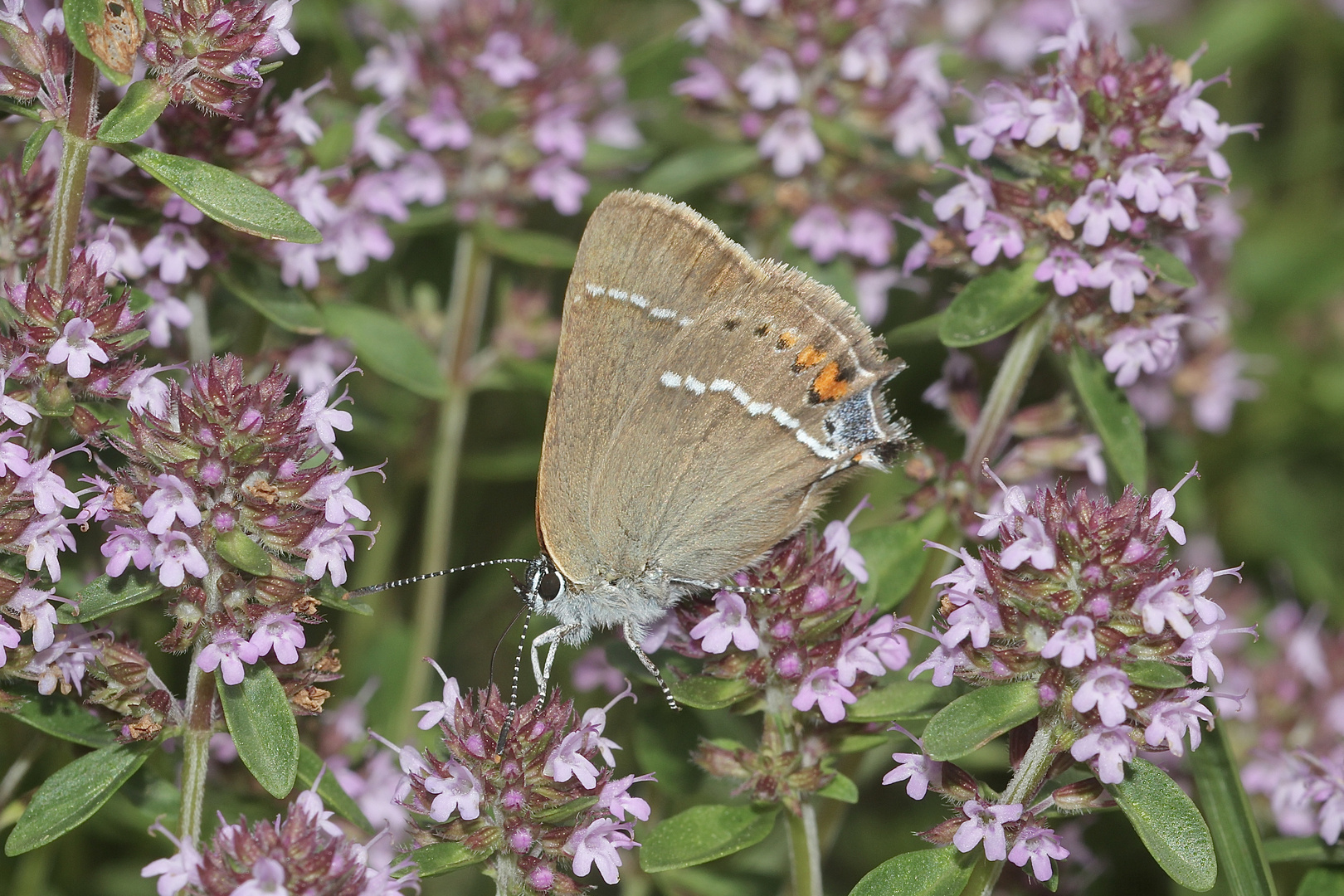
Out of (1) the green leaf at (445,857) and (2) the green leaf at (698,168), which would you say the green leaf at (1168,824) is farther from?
(2) the green leaf at (698,168)

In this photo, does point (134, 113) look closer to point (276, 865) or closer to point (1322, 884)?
point (276, 865)

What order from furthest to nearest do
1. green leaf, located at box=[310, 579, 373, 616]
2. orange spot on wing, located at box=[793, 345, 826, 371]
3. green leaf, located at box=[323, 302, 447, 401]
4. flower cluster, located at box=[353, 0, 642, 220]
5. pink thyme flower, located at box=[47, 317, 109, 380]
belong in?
1. flower cluster, located at box=[353, 0, 642, 220]
2. green leaf, located at box=[323, 302, 447, 401]
3. orange spot on wing, located at box=[793, 345, 826, 371]
4. green leaf, located at box=[310, 579, 373, 616]
5. pink thyme flower, located at box=[47, 317, 109, 380]

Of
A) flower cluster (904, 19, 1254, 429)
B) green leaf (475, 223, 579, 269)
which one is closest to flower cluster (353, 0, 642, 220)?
green leaf (475, 223, 579, 269)

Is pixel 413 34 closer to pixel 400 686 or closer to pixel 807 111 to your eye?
pixel 807 111

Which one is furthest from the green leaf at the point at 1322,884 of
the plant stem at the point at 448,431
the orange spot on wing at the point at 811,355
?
the plant stem at the point at 448,431

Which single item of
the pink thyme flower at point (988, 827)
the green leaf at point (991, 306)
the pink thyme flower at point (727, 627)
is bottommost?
the pink thyme flower at point (988, 827)

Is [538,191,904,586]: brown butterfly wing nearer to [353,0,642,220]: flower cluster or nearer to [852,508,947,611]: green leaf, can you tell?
[852,508,947,611]: green leaf
